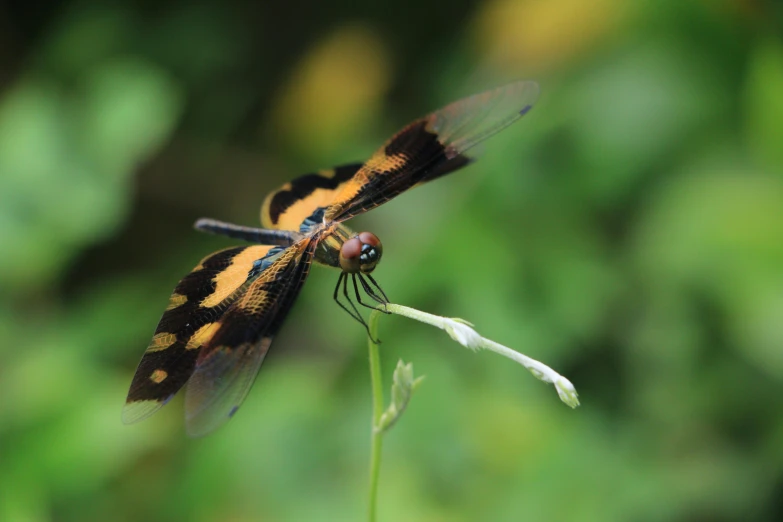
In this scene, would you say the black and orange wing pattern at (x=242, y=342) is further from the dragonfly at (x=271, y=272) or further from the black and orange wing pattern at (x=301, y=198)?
the black and orange wing pattern at (x=301, y=198)

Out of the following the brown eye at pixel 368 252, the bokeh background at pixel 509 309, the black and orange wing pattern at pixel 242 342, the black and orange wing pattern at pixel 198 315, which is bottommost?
the bokeh background at pixel 509 309

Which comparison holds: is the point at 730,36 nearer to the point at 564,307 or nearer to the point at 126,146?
the point at 564,307

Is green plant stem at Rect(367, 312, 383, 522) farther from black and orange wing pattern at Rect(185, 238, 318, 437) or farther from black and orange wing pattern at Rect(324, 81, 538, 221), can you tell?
black and orange wing pattern at Rect(324, 81, 538, 221)

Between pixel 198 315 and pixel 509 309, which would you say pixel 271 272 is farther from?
pixel 509 309

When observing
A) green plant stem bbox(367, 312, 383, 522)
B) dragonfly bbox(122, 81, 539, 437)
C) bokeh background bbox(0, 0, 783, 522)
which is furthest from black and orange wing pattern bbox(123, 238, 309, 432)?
bokeh background bbox(0, 0, 783, 522)

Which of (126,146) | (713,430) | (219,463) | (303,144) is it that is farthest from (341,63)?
(713,430)

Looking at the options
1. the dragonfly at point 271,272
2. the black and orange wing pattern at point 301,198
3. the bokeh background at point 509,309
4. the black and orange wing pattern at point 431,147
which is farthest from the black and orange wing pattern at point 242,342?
the bokeh background at point 509,309
